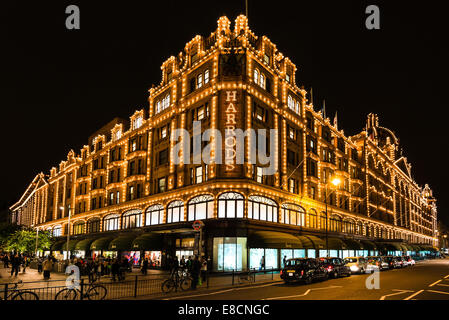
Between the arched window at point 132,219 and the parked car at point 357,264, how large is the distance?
26.4 m

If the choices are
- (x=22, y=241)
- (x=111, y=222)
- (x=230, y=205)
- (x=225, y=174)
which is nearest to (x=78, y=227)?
(x=111, y=222)

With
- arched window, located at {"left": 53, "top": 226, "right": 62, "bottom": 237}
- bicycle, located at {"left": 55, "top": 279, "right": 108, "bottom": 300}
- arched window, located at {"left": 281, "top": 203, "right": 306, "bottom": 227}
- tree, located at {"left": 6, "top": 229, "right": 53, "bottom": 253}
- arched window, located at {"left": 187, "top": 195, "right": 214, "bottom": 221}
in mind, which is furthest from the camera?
arched window, located at {"left": 53, "top": 226, "right": 62, "bottom": 237}

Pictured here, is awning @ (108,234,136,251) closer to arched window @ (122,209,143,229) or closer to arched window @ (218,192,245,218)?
arched window @ (122,209,143,229)

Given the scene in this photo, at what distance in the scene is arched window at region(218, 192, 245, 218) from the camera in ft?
Result: 120

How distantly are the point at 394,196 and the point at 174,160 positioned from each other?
210 feet

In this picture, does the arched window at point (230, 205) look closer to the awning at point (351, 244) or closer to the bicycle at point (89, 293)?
the bicycle at point (89, 293)

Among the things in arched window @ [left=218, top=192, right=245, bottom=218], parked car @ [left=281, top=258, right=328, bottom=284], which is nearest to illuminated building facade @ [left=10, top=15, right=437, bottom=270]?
arched window @ [left=218, top=192, right=245, bottom=218]

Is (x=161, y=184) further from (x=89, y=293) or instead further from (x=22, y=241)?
A: (x=89, y=293)

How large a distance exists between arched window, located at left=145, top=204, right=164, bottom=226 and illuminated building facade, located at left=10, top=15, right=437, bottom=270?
0.13 metres

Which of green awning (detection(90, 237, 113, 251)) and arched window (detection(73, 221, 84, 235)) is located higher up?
arched window (detection(73, 221, 84, 235))

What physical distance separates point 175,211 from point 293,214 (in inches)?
535

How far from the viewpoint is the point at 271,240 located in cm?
3619
